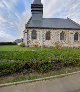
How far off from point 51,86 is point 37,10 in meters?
33.7

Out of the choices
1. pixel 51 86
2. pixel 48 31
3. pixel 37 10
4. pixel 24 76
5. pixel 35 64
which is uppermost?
pixel 37 10

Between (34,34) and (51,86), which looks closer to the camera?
(51,86)

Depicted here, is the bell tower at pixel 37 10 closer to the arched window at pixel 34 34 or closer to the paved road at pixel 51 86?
the arched window at pixel 34 34

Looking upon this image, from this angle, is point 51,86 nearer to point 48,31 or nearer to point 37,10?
point 48,31

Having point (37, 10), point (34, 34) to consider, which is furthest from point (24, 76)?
point (37, 10)

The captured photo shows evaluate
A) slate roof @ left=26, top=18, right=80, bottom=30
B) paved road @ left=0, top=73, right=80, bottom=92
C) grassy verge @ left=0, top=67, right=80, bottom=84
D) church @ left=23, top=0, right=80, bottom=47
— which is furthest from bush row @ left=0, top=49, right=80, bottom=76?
slate roof @ left=26, top=18, right=80, bottom=30

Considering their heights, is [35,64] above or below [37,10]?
below

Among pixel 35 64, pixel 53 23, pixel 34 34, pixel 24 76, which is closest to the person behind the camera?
pixel 24 76

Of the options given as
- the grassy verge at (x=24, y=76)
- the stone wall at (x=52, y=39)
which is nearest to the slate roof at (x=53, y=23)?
the stone wall at (x=52, y=39)

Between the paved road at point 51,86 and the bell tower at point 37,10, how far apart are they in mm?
31299

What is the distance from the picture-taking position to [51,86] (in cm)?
918

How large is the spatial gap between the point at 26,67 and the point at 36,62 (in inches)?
26.6

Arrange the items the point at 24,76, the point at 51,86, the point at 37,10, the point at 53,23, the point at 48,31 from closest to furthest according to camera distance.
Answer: the point at 51,86 → the point at 24,76 → the point at 48,31 → the point at 53,23 → the point at 37,10

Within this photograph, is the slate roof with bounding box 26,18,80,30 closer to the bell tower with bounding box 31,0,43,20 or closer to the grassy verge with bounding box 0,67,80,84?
the bell tower with bounding box 31,0,43,20
